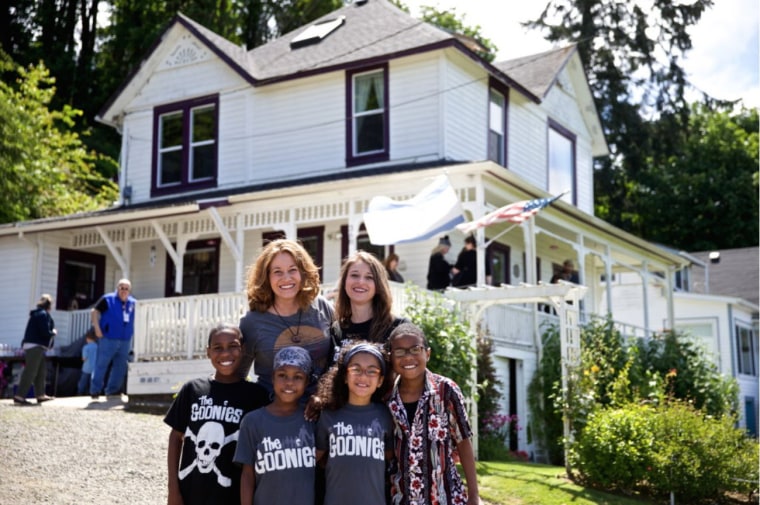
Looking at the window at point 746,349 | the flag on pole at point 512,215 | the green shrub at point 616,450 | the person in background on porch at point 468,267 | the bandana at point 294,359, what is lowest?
the green shrub at point 616,450

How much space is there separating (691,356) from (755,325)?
1486 cm

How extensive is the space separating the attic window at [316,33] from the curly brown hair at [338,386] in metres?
17.4

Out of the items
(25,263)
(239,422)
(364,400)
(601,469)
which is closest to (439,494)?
(364,400)

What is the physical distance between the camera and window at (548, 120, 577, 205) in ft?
76.9

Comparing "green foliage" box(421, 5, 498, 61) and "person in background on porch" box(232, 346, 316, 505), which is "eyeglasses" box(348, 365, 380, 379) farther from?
"green foliage" box(421, 5, 498, 61)

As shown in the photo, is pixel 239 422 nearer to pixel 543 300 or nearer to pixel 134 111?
pixel 543 300

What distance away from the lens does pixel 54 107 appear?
36344mm

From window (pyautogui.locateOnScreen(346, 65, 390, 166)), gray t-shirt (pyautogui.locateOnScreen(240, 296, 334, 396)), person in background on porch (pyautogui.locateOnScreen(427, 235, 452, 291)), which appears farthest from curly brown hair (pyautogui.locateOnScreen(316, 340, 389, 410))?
window (pyautogui.locateOnScreen(346, 65, 390, 166))

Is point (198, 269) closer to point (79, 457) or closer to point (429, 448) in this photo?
point (79, 457)

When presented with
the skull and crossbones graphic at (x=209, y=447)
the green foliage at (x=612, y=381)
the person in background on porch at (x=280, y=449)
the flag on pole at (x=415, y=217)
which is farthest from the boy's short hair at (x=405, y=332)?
the flag on pole at (x=415, y=217)

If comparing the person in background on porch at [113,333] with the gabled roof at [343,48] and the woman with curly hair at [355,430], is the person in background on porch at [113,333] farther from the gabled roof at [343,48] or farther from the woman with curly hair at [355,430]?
the woman with curly hair at [355,430]

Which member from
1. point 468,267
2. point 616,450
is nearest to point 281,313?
point 616,450

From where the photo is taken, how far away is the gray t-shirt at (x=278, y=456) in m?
4.85

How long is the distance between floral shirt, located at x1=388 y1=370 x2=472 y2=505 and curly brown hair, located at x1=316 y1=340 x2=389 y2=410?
0.32 feet
